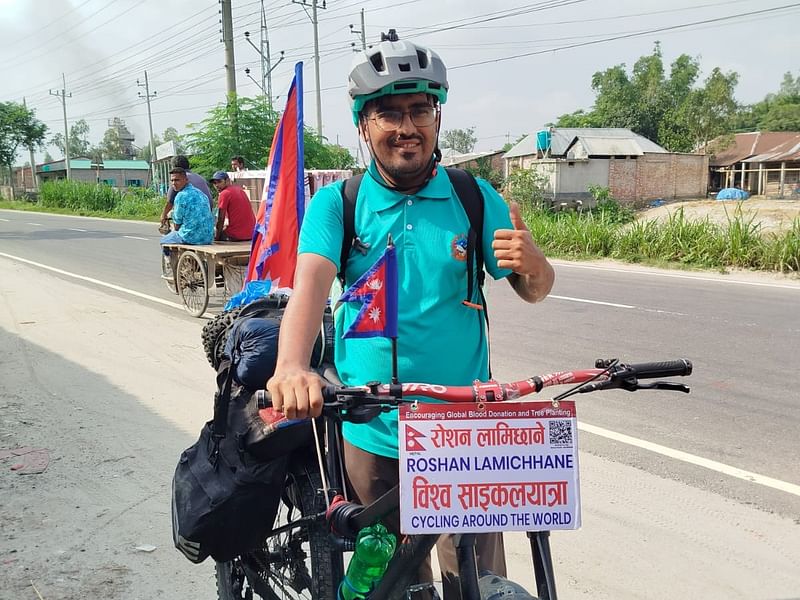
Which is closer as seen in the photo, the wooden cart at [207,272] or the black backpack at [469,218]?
the black backpack at [469,218]

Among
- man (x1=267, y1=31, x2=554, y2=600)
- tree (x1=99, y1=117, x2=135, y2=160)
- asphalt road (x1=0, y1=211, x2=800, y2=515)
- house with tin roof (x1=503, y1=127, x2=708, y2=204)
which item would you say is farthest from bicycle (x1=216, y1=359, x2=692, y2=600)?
tree (x1=99, y1=117, x2=135, y2=160)

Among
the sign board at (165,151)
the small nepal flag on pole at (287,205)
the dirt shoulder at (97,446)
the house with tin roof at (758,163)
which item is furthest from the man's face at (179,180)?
the sign board at (165,151)

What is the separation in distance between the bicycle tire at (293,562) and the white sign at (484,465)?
771 mm

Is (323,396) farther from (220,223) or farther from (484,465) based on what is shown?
(220,223)

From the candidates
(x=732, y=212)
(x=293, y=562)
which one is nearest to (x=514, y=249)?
(x=293, y=562)

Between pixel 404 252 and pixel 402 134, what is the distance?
12.2 inches

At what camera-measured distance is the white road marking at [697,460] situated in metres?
3.73

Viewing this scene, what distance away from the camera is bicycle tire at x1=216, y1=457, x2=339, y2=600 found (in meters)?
2.22

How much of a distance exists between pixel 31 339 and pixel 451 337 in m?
6.55

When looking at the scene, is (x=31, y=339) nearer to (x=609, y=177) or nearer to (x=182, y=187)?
(x=182, y=187)

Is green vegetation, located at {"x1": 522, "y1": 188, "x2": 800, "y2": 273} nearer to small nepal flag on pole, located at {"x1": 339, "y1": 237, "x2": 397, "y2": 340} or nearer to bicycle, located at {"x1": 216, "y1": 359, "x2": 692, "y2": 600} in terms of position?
bicycle, located at {"x1": 216, "y1": 359, "x2": 692, "y2": 600}

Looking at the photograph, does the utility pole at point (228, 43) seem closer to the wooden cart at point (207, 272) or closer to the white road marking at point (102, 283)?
the white road marking at point (102, 283)

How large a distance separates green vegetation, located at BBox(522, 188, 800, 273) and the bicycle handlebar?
11481mm

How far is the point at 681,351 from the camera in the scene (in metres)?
6.60
